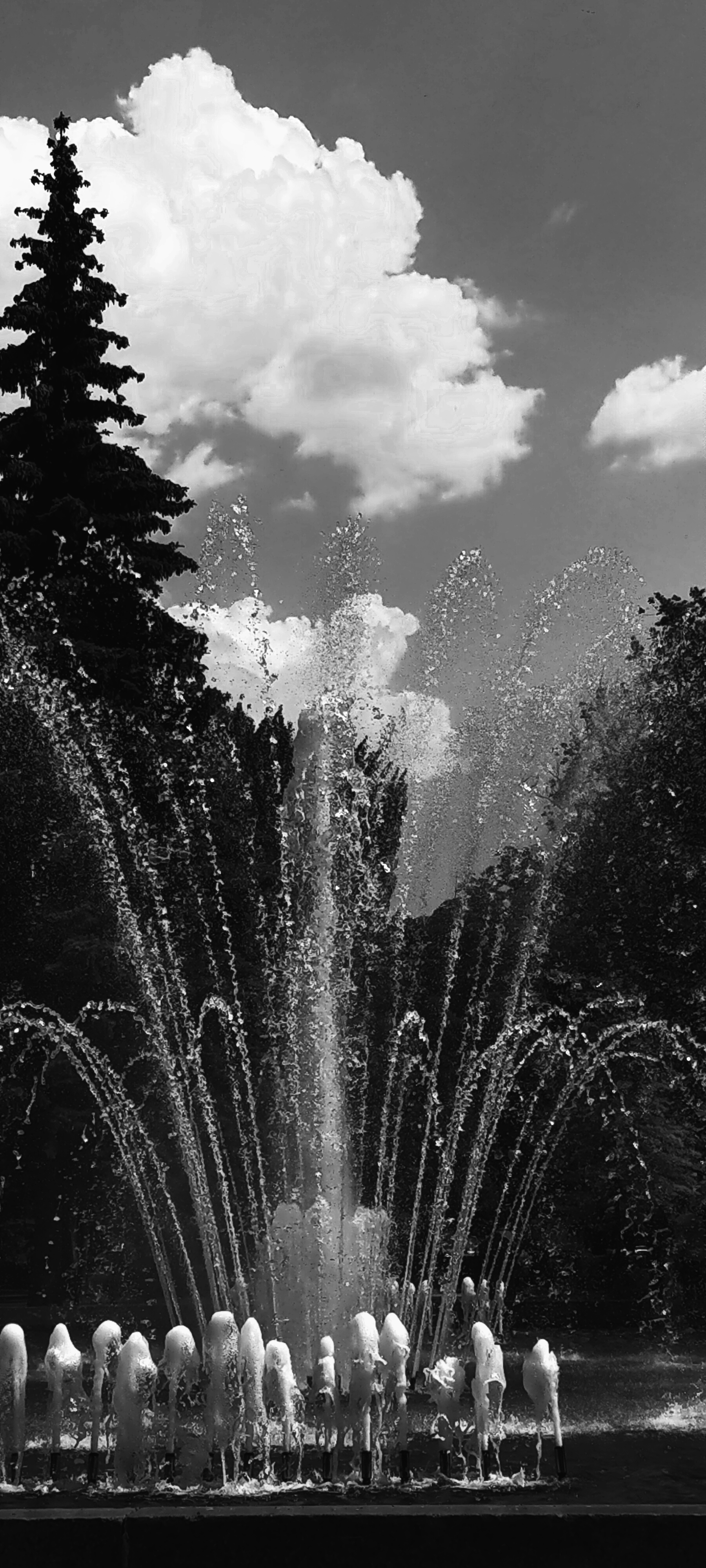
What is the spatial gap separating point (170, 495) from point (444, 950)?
1047 cm

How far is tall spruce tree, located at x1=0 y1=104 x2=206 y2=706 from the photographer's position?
26141 millimetres

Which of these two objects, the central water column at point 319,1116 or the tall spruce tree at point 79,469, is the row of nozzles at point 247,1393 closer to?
the central water column at point 319,1116

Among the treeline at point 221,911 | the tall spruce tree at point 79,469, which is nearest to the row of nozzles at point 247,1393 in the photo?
the treeline at point 221,911

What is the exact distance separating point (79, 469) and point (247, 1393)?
72.5 feet

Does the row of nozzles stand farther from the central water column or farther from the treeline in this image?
the treeline

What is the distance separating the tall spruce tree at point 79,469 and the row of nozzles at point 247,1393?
17.6 metres

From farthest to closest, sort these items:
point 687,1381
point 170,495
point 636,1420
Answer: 1. point 170,495
2. point 687,1381
3. point 636,1420

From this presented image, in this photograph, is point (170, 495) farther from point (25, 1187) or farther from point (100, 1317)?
point (100, 1317)

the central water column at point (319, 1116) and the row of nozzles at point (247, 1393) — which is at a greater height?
the central water column at point (319, 1116)

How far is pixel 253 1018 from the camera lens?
23.9 m

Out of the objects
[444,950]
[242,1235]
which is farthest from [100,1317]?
[444,950]

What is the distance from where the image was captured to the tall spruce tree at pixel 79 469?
1029 inches

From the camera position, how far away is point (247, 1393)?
8.27 metres

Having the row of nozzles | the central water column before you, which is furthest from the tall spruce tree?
the row of nozzles
